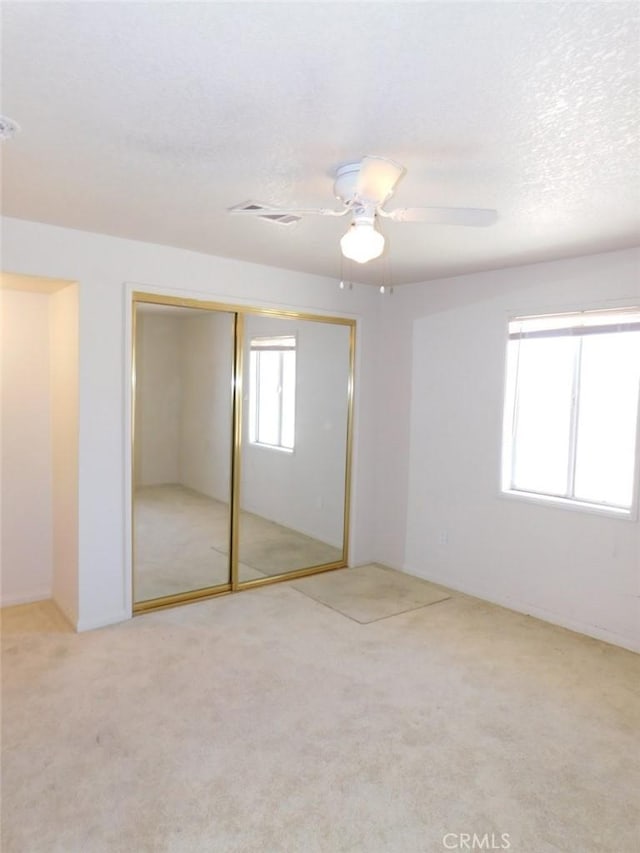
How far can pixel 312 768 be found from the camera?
7.63 ft

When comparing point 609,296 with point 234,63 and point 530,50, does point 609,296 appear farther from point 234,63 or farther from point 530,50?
point 234,63

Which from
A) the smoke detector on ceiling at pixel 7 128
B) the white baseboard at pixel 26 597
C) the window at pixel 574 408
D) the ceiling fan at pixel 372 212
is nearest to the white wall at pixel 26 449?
the white baseboard at pixel 26 597

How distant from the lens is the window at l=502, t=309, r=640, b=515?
351cm

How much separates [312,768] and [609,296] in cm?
304

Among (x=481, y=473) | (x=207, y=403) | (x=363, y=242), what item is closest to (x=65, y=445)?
(x=207, y=403)

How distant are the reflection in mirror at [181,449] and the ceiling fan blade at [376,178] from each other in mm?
2120

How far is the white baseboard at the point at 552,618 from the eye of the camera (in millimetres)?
3492

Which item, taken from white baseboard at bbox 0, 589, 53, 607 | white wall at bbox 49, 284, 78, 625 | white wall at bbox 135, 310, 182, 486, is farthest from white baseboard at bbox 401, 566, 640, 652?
white baseboard at bbox 0, 589, 53, 607

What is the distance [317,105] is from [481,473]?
122 inches

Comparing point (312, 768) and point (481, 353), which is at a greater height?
point (481, 353)

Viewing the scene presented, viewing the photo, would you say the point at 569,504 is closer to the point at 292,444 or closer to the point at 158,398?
the point at 292,444

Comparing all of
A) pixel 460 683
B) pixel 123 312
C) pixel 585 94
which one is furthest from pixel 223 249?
pixel 460 683

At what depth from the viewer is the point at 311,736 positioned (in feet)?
8.33

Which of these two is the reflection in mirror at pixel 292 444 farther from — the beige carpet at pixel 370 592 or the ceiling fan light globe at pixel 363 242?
the ceiling fan light globe at pixel 363 242
